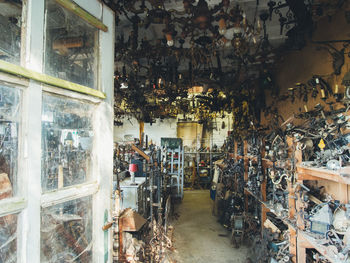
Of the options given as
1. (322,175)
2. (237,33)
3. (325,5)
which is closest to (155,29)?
(237,33)

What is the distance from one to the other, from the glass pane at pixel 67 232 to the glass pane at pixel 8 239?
0.44 feet

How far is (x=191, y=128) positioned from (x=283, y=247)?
10278 mm

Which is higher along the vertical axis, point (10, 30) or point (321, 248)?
A: point (10, 30)

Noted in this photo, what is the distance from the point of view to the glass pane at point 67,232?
112 cm

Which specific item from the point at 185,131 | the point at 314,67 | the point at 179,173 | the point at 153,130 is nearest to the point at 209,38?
the point at 314,67

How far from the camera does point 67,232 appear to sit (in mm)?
1254

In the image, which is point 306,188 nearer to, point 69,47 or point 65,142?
point 65,142

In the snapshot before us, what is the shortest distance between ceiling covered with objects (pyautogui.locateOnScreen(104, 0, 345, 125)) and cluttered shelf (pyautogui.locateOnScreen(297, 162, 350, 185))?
1.72 meters

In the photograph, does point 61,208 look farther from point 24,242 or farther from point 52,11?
point 52,11

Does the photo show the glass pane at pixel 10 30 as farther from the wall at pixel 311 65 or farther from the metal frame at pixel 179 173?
the metal frame at pixel 179 173

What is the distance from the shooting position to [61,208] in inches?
47.2

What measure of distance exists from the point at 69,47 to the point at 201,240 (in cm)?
494

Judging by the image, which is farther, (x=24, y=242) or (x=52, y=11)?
(x=52, y=11)

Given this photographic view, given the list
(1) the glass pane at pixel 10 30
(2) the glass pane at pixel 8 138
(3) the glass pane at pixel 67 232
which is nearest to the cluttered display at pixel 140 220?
(3) the glass pane at pixel 67 232
